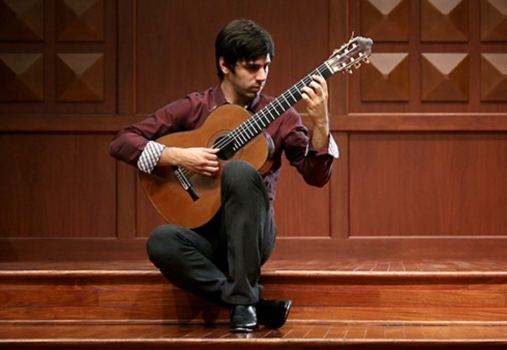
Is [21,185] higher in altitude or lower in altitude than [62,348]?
higher

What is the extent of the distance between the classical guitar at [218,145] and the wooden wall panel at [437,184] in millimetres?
1537

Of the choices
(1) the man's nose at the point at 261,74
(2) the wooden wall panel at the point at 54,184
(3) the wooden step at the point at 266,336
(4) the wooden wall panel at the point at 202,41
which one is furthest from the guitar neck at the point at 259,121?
(2) the wooden wall panel at the point at 54,184

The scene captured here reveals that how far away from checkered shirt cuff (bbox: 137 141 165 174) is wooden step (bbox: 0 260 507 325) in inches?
18.5

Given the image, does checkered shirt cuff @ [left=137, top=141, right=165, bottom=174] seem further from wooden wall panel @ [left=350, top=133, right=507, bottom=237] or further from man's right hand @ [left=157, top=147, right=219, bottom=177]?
wooden wall panel @ [left=350, top=133, right=507, bottom=237]

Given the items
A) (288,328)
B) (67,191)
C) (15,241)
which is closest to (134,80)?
(67,191)

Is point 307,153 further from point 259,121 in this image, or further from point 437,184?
point 437,184

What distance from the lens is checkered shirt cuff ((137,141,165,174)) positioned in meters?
2.73

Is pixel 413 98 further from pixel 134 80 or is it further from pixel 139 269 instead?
pixel 139 269

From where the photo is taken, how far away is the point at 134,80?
13.8 feet

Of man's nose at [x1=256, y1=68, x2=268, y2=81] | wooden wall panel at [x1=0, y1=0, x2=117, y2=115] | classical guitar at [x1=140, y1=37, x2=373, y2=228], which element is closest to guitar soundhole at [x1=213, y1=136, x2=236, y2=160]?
classical guitar at [x1=140, y1=37, x2=373, y2=228]

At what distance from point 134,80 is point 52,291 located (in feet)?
4.99

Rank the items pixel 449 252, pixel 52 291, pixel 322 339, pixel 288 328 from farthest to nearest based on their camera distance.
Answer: pixel 449 252 < pixel 52 291 < pixel 288 328 < pixel 322 339

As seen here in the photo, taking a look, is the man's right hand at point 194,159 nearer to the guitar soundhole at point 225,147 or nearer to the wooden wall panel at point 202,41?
the guitar soundhole at point 225,147

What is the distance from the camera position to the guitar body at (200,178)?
8.84ft
